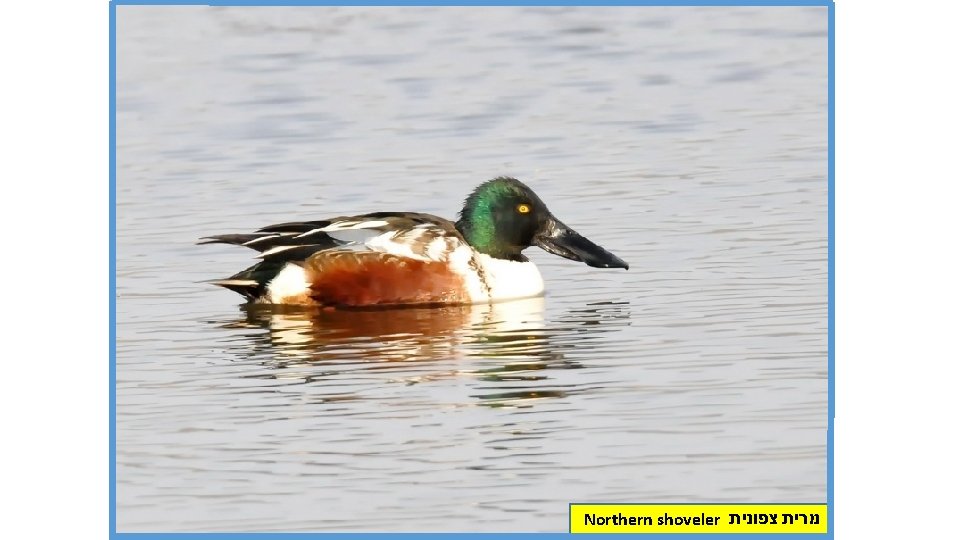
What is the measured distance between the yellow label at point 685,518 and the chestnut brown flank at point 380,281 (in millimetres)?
4224

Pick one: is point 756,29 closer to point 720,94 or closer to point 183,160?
point 720,94

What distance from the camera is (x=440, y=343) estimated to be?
12.6 m

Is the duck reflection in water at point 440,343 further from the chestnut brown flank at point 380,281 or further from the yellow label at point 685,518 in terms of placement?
the yellow label at point 685,518

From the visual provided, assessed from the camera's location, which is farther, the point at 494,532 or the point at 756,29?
the point at 756,29

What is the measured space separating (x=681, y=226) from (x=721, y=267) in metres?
0.95

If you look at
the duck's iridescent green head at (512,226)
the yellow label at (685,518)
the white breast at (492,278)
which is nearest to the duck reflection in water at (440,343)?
the white breast at (492,278)

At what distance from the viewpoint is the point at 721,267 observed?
45.7ft

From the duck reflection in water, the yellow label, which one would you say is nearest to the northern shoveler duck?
the duck reflection in water

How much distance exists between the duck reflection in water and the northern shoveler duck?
0.11 meters

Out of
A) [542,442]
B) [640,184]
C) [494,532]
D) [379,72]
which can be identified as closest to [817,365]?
[542,442]

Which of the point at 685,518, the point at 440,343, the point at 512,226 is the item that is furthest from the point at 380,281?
the point at 685,518

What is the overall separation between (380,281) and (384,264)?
0.37 feet

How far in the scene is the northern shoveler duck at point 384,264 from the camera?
13.8m

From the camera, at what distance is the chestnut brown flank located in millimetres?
13812
